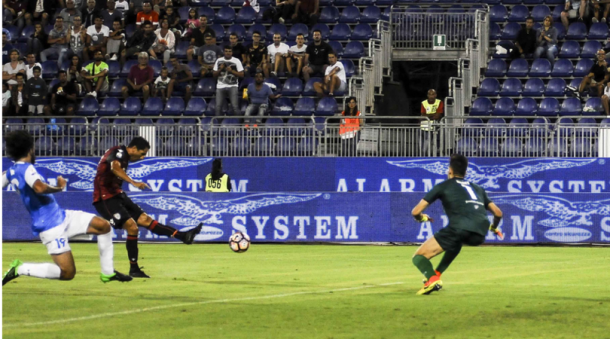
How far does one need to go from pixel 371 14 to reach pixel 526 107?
5.97 metres

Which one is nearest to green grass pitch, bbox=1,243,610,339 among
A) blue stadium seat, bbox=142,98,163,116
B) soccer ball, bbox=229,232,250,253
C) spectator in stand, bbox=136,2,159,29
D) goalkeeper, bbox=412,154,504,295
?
goalkeeper, bbox=412,154,504,295

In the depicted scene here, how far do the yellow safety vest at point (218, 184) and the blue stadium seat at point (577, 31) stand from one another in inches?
419

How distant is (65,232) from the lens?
10258 mm

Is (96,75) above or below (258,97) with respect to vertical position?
above

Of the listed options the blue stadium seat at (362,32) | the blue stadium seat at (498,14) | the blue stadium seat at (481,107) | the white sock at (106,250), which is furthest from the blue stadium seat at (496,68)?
the white sock at (106,250)

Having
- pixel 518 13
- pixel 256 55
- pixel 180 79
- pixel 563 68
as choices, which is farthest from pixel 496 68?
pixel 180 79

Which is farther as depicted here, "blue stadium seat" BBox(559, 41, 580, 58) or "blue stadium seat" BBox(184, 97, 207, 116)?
"blue stadium seat" BBox(559, 41, 580, 58)

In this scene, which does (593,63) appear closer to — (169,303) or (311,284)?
(311,284)

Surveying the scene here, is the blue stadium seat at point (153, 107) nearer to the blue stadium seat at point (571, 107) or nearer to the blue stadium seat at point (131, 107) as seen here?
the blue stadium seat at point (131, 107)

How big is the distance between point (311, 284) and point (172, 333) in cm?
448

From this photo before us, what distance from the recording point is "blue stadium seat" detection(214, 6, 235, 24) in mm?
29219

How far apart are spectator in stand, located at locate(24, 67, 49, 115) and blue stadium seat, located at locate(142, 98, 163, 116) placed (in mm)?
2606

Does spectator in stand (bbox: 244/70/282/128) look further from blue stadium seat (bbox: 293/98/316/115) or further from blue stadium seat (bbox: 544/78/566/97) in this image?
blue stadium seat (bbox: 544/78/566/97)

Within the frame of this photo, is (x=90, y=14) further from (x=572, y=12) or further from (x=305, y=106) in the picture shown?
(x=572, y=12)
